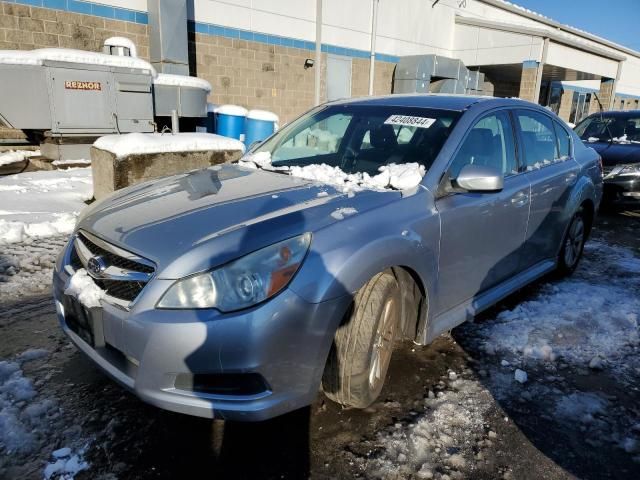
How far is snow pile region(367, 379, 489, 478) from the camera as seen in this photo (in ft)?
7.07

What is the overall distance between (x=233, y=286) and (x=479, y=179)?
1.56 m

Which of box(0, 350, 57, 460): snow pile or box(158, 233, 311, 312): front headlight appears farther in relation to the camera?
box(0, 350, 57, 460): snow pile

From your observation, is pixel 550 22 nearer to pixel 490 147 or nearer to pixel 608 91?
pixel 608 91

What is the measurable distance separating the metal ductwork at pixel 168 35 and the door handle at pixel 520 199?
8933 mm

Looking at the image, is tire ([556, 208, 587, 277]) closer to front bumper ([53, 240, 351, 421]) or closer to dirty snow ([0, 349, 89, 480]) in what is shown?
front bumper ([53, 240, 351, 421])

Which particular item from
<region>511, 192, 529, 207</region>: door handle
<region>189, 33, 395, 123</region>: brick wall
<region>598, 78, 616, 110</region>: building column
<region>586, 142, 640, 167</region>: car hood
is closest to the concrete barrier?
<region>511, 192, 529, 207</region>: door handle

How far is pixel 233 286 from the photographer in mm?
1963

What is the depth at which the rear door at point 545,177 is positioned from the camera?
12.1 ft

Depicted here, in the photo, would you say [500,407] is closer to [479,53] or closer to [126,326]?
[126,326]

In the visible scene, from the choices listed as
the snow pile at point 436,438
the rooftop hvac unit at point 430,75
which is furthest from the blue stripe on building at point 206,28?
the snow pile at point 436,438

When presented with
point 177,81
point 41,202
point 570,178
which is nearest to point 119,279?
point 570,178

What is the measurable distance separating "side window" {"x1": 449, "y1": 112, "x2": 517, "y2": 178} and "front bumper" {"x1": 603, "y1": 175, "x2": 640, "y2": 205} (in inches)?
197

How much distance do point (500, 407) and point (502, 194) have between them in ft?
4.50

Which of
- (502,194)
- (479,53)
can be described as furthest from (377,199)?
(479,53)
